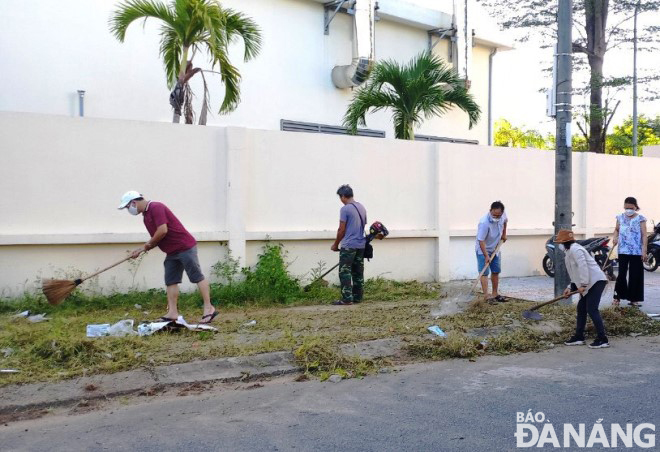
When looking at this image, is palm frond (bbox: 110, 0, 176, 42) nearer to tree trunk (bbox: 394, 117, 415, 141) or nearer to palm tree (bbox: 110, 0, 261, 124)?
palm tree (bbox: 110, 0, 261, 124)

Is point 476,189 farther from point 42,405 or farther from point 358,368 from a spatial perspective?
point 42,405

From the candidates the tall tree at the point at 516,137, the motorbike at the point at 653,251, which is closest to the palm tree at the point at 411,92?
the motorbike at the point at 653,251

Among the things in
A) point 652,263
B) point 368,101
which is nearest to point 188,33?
point 368,101

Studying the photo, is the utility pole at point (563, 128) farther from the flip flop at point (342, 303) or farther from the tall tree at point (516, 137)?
the tall tree at point (516, 137)

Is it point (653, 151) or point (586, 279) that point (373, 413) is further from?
point (653, 151)

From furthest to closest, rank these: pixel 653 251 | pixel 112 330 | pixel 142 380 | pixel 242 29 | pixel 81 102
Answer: pixel 653 251, pixel 81 102, pixel 242 29, pixel 112 330, pixel 142 380

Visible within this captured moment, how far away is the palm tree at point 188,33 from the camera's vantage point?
11109 millimetres

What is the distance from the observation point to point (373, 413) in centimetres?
564

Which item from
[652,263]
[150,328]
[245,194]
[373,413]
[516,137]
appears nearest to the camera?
[373,413]

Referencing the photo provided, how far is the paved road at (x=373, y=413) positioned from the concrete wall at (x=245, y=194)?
4.35 meters

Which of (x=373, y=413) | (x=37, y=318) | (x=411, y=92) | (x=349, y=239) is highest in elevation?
(x=411, y=92)

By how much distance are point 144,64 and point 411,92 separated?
17.0ft

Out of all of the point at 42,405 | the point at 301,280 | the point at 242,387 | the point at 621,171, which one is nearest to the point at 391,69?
the point at 301,280

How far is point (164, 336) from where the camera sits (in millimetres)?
7840
